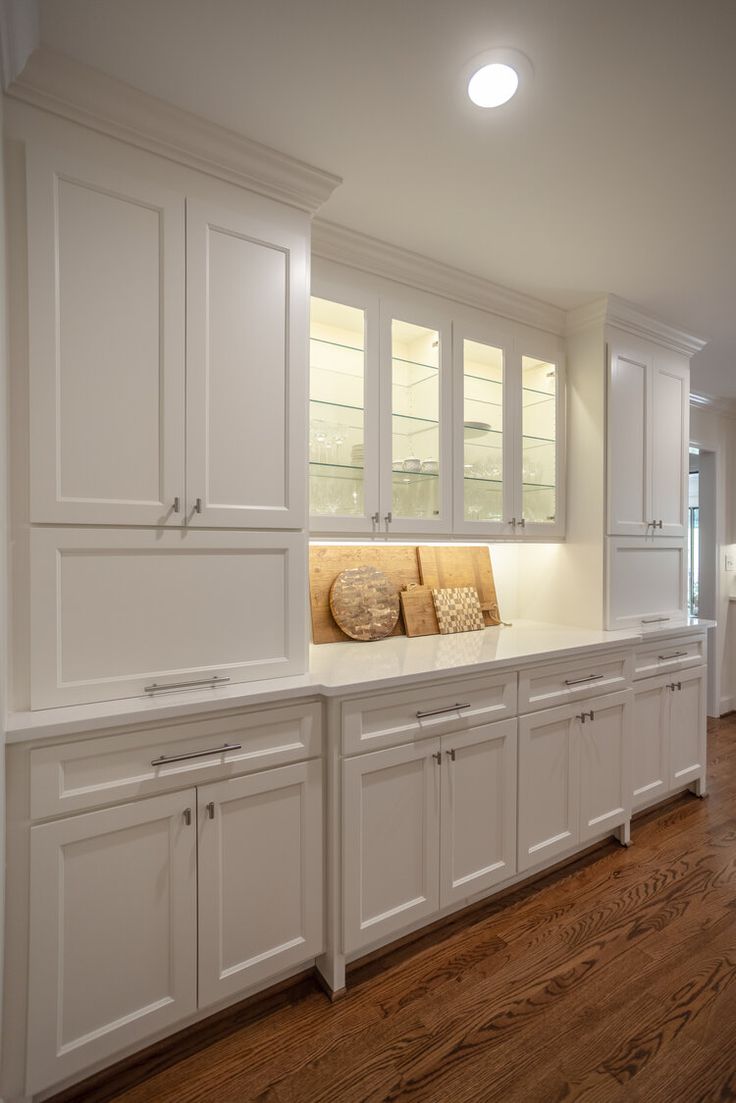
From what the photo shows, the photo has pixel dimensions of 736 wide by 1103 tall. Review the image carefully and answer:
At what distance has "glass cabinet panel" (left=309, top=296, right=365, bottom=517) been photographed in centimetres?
214

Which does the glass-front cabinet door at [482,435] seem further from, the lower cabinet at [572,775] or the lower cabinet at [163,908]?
the lower cabinet at [163,908]

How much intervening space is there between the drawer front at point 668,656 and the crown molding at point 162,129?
8.09 ft

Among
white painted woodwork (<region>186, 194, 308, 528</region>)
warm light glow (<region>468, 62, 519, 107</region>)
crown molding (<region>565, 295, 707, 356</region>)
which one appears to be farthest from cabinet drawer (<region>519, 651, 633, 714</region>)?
warm light glow (<region>468, 62, 519, 107</region>)

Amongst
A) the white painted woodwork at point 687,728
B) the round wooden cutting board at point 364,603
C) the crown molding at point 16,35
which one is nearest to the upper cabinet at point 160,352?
the crown molding at point 16,35

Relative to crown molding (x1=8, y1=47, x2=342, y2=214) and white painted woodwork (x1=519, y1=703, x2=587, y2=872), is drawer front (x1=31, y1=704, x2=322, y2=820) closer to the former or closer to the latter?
white painted woodwork (x1=519, y1=703, x2=587, y2=872)

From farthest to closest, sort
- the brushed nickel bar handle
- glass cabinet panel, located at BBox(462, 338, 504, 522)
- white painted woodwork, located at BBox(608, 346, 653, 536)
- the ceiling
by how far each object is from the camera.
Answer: white painted woodwork, located at BBox(608, 346, 653, 536) < glass cabinet panel, located at BBox(462, 338, 504, 522) < the brushed nickel bar handle < the ceiling

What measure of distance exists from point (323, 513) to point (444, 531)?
602 mm

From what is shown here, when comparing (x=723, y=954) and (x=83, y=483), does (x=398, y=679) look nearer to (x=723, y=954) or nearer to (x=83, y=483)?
(x=83, y=483)

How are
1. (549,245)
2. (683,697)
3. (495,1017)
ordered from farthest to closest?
1. (683,697)
2. (549,245)
3. (495,1017)

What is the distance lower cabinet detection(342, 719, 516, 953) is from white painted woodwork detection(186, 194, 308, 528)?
35.4 inches

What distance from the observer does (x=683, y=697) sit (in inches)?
121

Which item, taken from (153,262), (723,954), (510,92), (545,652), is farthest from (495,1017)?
(510,92)

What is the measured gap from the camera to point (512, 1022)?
1.73m

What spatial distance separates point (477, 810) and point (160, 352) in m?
1.90
